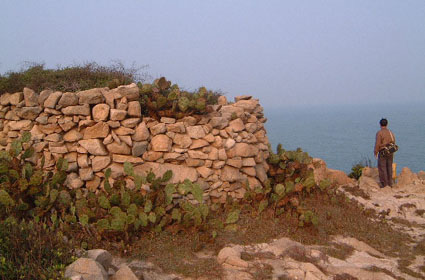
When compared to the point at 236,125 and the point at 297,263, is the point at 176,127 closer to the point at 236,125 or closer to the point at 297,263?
the point at 236,125

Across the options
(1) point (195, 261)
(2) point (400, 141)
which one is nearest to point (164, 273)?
(1) point (195, 261)

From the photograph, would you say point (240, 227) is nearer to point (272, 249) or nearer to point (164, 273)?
point (272, 249)

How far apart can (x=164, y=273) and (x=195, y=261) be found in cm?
49

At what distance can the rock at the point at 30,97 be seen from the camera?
6441 mm

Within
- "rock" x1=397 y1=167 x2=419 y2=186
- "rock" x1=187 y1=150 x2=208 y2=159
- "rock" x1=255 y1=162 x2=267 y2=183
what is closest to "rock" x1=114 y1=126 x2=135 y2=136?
"rock" x1=187 y1=150 x2=208 y2=159

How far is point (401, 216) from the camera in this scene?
26.0ft

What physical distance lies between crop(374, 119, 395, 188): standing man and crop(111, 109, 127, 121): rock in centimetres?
687

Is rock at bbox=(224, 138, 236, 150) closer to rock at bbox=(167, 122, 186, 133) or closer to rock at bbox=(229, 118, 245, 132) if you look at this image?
rock at bbox=(229, 118, 245, 132)

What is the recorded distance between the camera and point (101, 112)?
626 centimetres

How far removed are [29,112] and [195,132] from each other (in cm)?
287

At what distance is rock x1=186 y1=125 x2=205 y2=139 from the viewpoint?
673 centimetres

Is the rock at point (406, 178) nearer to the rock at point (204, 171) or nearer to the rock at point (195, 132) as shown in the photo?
the rock at point (204, 171)

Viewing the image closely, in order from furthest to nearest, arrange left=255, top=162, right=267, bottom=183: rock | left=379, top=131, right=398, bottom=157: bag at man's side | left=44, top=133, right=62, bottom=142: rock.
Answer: left=379, top=131, right=398, bottom=157: bag at man's side → left=255, top=162, right=267, bottom=183: rock → left=44, top=133, right=62, bottom=142: rock

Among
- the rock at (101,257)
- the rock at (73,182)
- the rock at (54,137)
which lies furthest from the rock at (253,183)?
the rock at (101,257)
